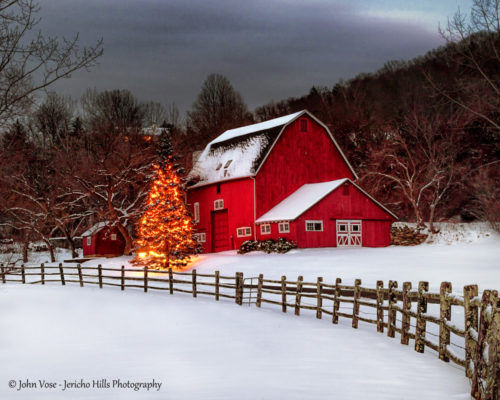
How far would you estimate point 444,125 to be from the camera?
53844mm

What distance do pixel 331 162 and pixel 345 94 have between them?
141 ft

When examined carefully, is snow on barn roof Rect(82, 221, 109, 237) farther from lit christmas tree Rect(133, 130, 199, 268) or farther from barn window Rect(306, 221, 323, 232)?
barn window Rect(306, 221, 323, 232)

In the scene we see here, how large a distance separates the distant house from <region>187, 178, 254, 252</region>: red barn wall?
7.91 m

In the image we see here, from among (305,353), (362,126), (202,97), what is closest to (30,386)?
(305,353)

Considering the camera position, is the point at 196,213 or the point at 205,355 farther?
the point at 196,213

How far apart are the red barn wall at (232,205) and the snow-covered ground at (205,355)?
20.7m

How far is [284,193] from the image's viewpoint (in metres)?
41.1

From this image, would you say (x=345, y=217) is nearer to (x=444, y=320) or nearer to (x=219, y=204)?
(x=219, y=204)

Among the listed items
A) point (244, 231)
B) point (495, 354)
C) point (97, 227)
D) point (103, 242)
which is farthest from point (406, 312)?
point (103, 242)

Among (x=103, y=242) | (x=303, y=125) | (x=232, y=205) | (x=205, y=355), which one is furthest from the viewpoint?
(x=103, y=242)

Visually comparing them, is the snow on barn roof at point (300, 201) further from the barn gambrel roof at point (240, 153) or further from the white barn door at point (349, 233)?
the barn gambrel roof at point (240, 153)

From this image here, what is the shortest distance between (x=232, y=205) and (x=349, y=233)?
8.55 metres

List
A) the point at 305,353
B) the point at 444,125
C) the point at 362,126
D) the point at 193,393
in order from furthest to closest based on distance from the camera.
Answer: the point at 362,126 → the point at 444,125 → the point at 305,353 → the point at 193,393

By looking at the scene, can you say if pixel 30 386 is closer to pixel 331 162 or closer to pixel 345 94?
pixel 331 162
